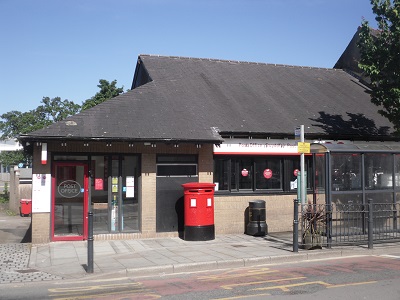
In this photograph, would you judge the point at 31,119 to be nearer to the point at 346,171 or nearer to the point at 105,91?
the point at 105,91

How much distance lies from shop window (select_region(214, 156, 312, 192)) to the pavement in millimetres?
1822

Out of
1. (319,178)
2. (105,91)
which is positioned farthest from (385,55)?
(105,91)

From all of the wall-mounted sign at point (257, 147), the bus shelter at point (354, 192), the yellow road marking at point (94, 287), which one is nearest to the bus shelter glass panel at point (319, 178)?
the bus shelter at point (354, 192)

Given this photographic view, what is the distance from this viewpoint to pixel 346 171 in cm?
1296

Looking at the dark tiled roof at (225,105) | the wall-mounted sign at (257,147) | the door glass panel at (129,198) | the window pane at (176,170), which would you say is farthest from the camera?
the wall-mounted sign at (257,147)

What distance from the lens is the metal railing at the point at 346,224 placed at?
39.1ft

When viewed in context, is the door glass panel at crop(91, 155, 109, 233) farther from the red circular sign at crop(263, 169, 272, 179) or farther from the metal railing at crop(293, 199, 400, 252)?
the metal railing at crop(293, 199, 400, 252)

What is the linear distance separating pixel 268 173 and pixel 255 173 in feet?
1.72

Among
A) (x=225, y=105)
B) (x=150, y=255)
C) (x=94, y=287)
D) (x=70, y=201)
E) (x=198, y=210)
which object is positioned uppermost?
(x=225, y=105)

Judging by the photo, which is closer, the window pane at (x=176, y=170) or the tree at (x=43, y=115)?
the window pane at (x=176, y=170)

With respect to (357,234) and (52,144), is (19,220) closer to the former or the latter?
(52,144)

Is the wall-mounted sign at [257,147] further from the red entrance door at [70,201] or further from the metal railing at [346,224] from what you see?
the red entrance door at [70,201]

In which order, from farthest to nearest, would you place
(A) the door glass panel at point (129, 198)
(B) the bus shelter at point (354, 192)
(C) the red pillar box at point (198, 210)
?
(A) the door glass panel at point (129, 198) < (C) the red pillar box at point (198, 210) < (B) the bus shelter at point (354, 192)

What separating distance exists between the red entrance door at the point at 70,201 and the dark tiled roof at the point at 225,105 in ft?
4.39
